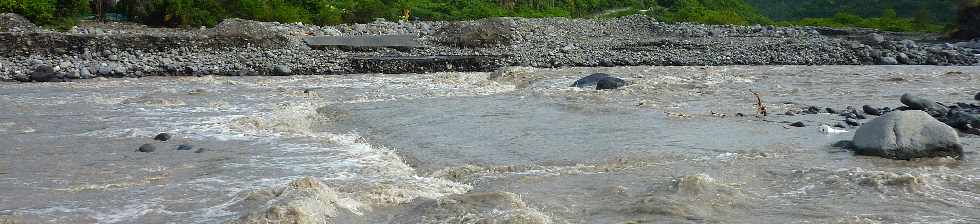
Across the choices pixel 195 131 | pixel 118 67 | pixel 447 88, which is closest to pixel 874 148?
pixel 195 131

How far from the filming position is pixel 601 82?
1897cm

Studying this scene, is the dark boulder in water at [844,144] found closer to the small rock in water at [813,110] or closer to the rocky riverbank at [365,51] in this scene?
the small rock in water at [813,110]

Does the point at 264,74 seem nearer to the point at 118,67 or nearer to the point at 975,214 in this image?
the point at 118,67

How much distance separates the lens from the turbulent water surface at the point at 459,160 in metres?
8.30

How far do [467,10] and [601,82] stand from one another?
2375cm

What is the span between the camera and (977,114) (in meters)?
13.6

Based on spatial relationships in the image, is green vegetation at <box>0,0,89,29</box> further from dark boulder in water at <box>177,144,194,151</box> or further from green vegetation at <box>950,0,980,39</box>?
green vegetation at <box>950,0,980,39</box>

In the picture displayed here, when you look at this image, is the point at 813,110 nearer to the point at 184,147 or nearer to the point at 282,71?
the point at 184,147

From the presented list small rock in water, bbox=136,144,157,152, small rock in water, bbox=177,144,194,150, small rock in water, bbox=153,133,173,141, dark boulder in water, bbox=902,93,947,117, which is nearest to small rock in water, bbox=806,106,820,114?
dark boulder in water, bbox=902,93,947,117

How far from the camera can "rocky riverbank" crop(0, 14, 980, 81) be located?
74.3 feet

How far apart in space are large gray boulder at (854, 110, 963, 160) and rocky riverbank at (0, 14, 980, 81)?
14.2 meters

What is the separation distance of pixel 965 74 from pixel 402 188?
17.8m

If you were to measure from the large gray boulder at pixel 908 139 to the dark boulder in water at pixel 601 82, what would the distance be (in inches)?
320

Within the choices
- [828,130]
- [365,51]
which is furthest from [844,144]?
[365,51]
